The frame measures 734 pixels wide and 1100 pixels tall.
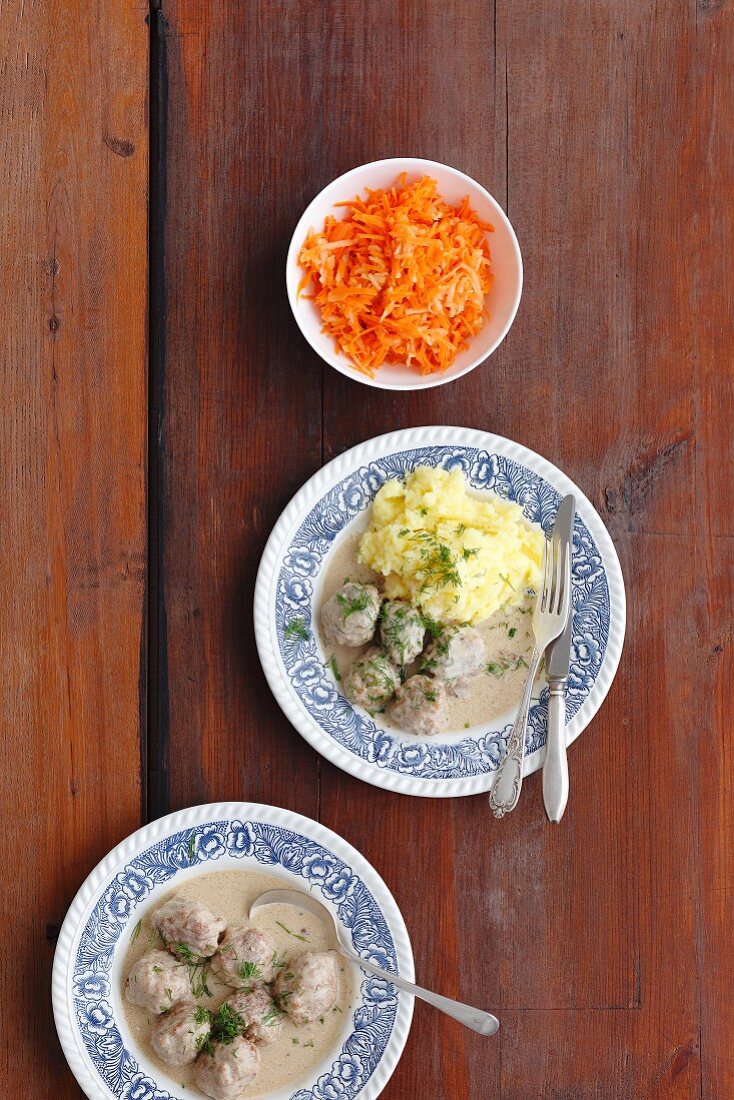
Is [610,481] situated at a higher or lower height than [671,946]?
higher

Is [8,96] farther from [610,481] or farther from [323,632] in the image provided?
[610,481]

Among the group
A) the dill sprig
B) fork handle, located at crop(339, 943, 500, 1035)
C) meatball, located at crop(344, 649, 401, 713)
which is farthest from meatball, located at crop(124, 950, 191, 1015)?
meatball, located at crop(344, 649, 401, 713)

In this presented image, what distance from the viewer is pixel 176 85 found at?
9.19 feet

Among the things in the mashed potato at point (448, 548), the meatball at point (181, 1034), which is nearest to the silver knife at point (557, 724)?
the mashed potato at point (448, 548)

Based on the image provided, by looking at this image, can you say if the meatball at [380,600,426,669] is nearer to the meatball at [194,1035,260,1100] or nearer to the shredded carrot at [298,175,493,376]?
the shredded carrot at [298,175,493,376]

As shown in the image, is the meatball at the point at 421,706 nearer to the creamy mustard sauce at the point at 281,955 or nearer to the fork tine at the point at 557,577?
the fork tine at the point at 557,577

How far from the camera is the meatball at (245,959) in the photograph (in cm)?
252

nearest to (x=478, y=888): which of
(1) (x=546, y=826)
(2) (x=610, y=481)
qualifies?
(1) (x=546, y=826)

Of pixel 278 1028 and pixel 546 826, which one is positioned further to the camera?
pixel 546 826

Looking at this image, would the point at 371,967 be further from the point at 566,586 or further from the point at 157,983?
the point at 566,586

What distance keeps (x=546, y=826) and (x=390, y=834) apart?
0.43 metres

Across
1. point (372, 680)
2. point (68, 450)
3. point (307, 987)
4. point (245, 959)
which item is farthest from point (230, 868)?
point (68, 450)

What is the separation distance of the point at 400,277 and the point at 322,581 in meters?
0.81

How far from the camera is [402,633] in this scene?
258 cm
